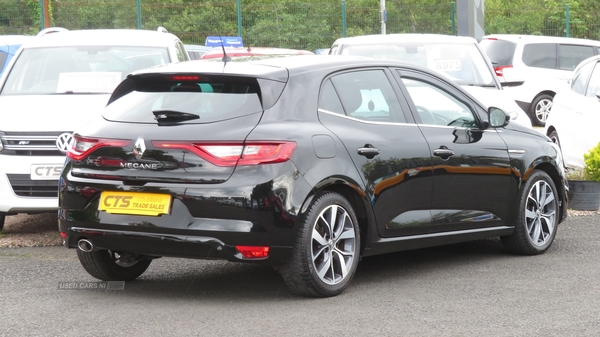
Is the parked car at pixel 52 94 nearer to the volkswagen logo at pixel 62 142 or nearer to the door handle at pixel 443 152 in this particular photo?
the volkswagen logo at pixel 62 142

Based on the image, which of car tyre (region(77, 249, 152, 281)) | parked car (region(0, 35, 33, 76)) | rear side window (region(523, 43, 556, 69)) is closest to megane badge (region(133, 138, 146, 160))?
car tyre (region(77, 249, 152, 281))

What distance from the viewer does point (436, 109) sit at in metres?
7.48

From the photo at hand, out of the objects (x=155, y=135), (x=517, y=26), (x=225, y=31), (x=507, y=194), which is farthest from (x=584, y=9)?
(x=155, y=135)

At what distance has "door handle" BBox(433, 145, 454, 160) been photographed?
716 cm

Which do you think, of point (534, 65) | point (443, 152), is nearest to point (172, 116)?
point (443, 152)

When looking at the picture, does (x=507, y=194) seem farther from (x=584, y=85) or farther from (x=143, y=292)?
(x=584, y=85)

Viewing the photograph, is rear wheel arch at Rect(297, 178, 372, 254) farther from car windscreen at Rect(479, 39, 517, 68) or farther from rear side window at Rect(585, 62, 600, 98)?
car windscreen at Rect(479, 39, 517, 68)

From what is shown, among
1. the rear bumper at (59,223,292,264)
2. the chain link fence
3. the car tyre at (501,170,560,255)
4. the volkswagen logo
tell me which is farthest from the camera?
the chain link fence

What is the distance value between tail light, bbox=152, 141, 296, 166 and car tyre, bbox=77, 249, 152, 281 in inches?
49.7

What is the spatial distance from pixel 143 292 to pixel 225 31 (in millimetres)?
27966

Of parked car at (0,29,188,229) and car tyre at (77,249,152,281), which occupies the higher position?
parked car at (0,29,188,229)

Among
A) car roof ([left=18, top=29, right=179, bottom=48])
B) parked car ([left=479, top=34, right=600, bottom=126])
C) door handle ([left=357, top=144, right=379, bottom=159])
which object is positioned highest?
car roof ([left=18, top=29, right=179, bottom=48])

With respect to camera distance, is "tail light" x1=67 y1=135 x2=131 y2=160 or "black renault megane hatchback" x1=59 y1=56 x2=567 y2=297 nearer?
"black renault megane hatchback" x1=59 y1=56 x2=567 y2=297

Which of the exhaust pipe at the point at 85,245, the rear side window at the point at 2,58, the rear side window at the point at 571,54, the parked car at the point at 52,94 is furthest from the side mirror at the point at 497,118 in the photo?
the rear side window at the point at 571,54
